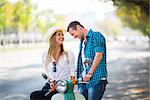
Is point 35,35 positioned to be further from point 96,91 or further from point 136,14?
point 136,14

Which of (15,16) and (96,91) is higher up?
(15,16)

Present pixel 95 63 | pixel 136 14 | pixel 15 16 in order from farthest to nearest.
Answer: pixel 136 14 → pixel 15 16 → pixel 95 63

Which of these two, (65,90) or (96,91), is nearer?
(65,90)

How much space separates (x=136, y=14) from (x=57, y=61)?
19.8ft

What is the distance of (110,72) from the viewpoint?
8.09 meters

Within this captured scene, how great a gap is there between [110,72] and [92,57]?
335 centimetres

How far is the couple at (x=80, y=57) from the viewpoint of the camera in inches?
186

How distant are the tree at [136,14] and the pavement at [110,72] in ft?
1.23

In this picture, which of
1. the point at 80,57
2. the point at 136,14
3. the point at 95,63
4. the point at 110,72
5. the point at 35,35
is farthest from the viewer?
the point at 136,14

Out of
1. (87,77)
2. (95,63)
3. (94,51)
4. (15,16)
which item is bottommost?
(87,77)

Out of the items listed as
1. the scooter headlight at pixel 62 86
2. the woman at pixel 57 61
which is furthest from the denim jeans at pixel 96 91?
the scooter headlight at pixel 62 86

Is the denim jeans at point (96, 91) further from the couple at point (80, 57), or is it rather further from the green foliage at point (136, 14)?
the green foliage at point (136, 14)

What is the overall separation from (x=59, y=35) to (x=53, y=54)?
0.55 feet

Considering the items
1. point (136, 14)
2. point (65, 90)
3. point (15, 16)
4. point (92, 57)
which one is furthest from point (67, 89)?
point (136, 14)
